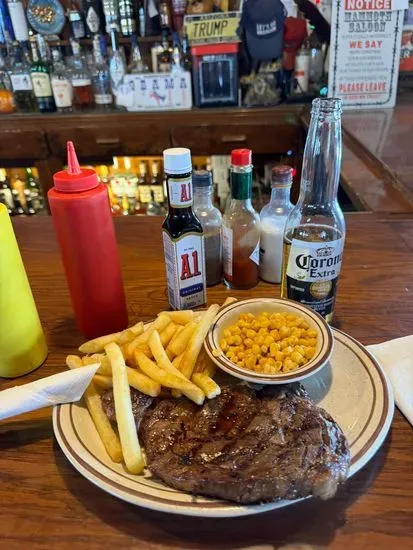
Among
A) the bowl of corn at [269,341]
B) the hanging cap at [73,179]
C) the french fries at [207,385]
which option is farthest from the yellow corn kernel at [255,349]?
the hanging cap at [73,179]

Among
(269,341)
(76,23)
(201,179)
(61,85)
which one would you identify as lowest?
(269,341)

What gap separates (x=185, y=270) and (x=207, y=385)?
1.06 ft

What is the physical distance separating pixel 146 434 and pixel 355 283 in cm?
71

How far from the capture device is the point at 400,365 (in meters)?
0.85

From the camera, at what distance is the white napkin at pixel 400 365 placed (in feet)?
2.56

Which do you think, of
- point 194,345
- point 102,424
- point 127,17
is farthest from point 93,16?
Answer: point 102,424

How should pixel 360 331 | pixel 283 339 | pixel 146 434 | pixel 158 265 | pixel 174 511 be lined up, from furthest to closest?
pixel 158 265 → pixel 360 331 → pixel 283 339 → pixel 146 434 → pixel 174 511

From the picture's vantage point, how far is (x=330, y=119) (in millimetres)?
857

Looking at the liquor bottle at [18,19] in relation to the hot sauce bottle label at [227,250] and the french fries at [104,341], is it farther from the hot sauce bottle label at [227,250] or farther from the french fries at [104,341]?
the french fries at [104,341]

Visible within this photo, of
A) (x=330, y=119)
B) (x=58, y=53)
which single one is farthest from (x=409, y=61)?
(x=330, y=119)

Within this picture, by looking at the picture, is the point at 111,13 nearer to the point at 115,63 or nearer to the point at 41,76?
the point at 115,63

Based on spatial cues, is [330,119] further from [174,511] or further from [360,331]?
[174,511]

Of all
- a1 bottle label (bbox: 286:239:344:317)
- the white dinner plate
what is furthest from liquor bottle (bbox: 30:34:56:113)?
the white dinner plate

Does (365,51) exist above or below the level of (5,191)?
above
